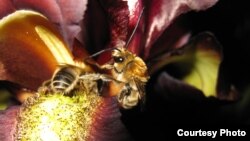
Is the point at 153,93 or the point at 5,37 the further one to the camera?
the point at 153,93

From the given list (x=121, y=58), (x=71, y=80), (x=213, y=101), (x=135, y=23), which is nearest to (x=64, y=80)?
(x=71, y=80)

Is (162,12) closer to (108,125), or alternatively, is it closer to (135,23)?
(135,23)

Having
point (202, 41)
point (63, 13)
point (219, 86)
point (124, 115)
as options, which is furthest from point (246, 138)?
point (63, 13)

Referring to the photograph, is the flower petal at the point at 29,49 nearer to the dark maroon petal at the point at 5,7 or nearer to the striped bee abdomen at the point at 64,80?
the dark maroon petal at the point at 5,7

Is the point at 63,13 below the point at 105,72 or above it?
above

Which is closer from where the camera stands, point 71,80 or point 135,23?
point 71,80

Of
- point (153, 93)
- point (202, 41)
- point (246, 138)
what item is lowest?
point (246, 138)

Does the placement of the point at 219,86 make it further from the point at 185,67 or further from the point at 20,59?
the point at 20,59
